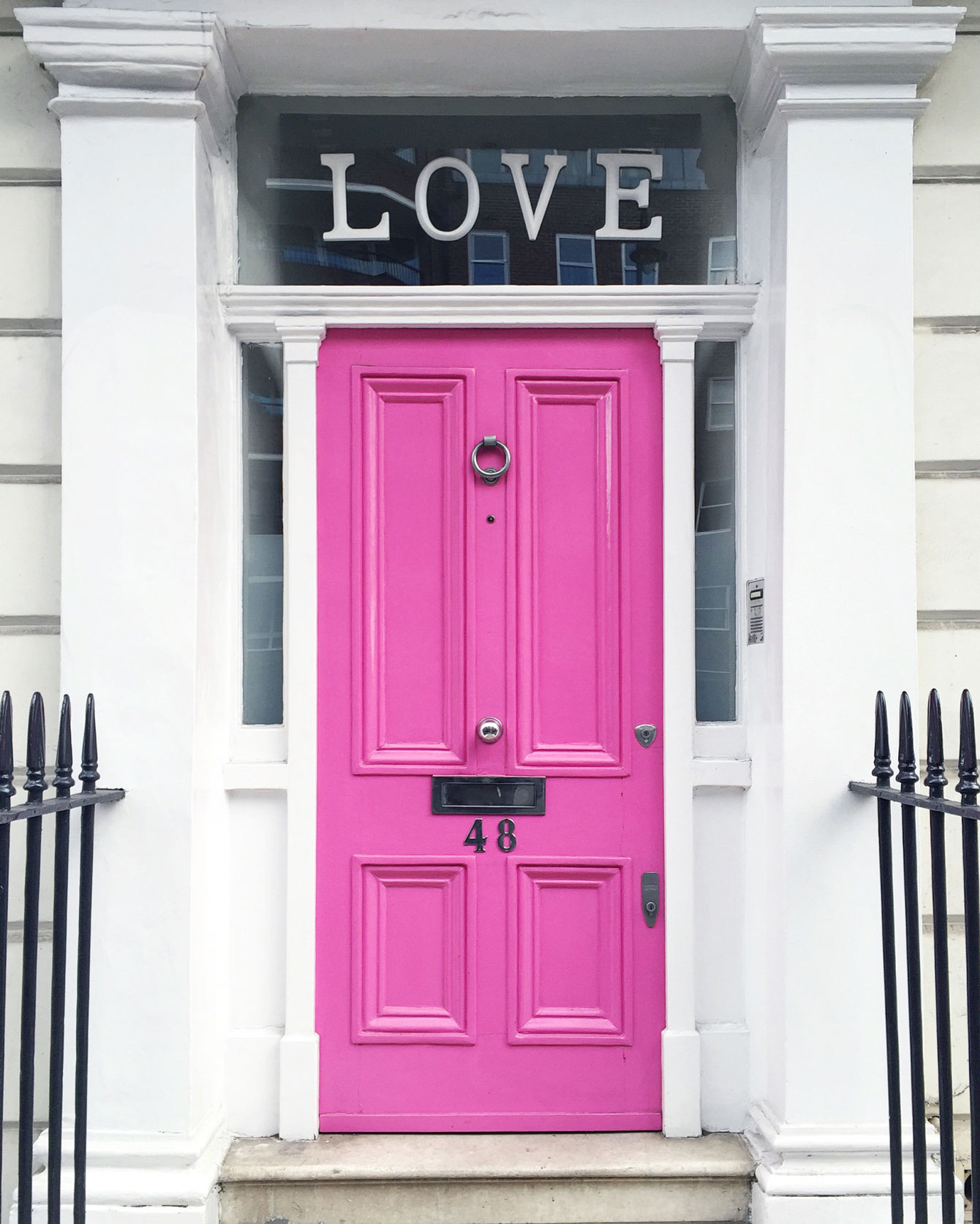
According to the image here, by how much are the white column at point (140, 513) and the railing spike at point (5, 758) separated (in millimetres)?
781

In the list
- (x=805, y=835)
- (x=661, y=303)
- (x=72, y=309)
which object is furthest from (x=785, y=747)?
(x=72, y=309)

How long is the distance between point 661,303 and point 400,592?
4.10 ft

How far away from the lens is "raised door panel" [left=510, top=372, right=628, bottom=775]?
10.7ft

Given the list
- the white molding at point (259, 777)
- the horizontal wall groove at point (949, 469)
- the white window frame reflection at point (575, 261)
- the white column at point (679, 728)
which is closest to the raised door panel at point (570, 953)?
the white column at point (679, 728)

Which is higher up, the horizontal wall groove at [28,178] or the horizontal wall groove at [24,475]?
the horizontal wall groove at [28,178]

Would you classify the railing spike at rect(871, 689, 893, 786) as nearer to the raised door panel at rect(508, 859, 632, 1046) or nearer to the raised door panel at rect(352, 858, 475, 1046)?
the raised door panel at rect(508, 859, 632, 1046)

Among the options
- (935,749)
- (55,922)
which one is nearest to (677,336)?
(935,749)

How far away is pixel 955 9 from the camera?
2.97 m

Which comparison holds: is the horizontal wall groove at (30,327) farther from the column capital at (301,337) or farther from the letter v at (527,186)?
the letter v at (527,186)

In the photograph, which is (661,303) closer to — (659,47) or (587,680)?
(659,47)

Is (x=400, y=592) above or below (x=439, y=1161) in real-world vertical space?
above

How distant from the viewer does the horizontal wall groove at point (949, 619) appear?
3152mm

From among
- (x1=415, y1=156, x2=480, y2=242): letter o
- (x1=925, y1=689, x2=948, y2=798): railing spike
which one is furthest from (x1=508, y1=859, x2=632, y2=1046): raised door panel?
(x1=415, y1=156, x2=480, y2=242): letter o

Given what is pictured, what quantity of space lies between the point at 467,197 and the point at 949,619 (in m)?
2.03
